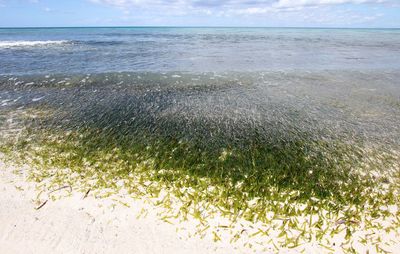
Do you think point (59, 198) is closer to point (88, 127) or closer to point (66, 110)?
point (88, 127)

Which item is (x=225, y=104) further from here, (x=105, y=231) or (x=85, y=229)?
(x=85, y=229)

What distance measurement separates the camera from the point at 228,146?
26.9 ft

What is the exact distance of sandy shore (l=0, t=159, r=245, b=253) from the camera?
15.5 feet

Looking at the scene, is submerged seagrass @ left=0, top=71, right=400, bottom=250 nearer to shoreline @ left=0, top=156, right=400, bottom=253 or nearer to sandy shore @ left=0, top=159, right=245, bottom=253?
shoreline @ left=0, top=156, right=400, bottom=253

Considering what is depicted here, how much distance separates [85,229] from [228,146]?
4.62 meters

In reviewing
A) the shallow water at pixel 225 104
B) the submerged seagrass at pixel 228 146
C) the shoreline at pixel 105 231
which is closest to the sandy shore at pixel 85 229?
the shoreline at pixel 105 231

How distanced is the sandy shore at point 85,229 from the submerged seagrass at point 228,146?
572mm

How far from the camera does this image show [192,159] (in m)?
7.45

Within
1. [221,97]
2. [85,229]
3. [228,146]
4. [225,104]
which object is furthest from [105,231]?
[221,97]

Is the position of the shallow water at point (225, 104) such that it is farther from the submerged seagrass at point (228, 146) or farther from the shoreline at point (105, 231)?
the shoreline at point (105, 231)

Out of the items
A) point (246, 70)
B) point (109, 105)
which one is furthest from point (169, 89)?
point (246, 70)

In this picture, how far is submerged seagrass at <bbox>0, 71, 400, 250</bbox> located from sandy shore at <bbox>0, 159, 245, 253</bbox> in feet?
1.88

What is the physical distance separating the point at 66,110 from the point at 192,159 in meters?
6.86

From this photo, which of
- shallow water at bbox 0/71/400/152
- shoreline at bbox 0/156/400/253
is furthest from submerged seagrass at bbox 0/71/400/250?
shoreline at bbox 0/156/400/253
